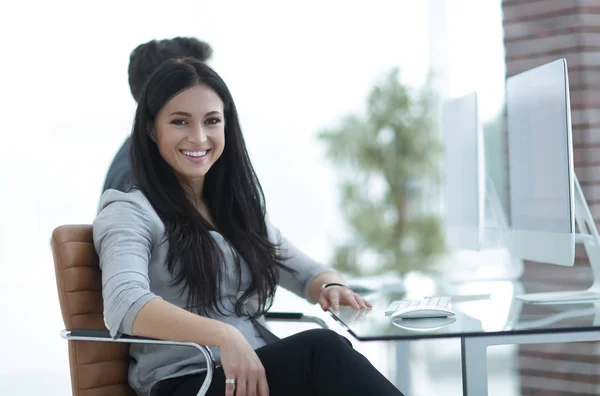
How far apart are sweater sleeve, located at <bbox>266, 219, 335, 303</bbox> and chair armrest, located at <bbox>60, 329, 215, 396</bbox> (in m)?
0.57

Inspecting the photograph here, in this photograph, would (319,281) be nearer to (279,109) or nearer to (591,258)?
(591,258)

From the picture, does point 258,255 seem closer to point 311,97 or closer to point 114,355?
point 114,355

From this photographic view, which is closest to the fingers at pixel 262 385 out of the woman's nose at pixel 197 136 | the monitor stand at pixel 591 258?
the woman's nose at pixel 197 136

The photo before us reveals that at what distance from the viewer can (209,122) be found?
1.96 metres

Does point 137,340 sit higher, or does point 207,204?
point 207,204

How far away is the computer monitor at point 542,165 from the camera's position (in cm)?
193

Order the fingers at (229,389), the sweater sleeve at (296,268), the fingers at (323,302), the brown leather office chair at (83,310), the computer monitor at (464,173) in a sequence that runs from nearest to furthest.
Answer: the fingers at (229,389) → the brown leather office chair at (83,310) → the fingers at (323,302) → the sweater sleeve at (296,268) → the computer monitor at (464,173)

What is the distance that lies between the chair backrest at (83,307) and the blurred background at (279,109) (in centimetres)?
207

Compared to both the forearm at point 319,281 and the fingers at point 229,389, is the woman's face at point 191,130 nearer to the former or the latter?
the forearm at point 319,281

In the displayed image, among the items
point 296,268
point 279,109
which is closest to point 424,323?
point 296,268

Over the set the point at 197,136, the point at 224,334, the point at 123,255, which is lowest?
the point at 224,334

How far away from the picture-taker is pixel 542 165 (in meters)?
2.09

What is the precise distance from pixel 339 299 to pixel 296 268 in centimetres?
21

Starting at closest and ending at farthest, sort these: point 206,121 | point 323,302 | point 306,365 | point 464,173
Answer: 1. point 306,365
2. point 206,121
3. point 323,302
4. point 464,173
